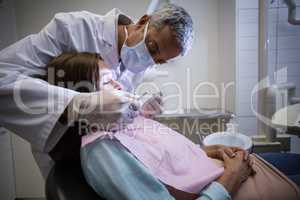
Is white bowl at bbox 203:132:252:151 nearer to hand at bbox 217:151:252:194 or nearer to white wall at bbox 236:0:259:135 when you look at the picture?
hand at bbox 217:151:252:194

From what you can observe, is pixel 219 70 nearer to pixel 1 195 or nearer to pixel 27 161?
pixel 27 161

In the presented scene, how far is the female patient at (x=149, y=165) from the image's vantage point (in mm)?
664

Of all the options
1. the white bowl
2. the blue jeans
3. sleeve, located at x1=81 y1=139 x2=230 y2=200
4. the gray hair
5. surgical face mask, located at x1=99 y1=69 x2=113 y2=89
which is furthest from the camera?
the white bowl

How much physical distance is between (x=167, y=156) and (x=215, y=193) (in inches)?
6.5

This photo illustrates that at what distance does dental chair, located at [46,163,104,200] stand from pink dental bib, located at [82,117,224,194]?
0.35ft

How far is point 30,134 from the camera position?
745 millimetres

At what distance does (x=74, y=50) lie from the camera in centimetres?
93

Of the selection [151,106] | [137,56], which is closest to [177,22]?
[137,56]

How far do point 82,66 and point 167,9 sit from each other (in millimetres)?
408

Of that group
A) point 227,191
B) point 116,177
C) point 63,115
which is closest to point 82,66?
point 63,115

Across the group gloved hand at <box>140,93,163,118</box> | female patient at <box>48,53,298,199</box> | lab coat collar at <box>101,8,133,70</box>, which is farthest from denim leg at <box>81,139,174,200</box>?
lab coat collar at <box>101,8,133,70</box>

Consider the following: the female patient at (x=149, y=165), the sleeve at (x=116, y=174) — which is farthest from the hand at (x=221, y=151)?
the sleeve at (x=116, y=174)

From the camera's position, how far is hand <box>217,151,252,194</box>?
787mm

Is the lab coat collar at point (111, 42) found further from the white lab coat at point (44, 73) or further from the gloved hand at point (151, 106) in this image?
the gloved hand at point (151, 106)
